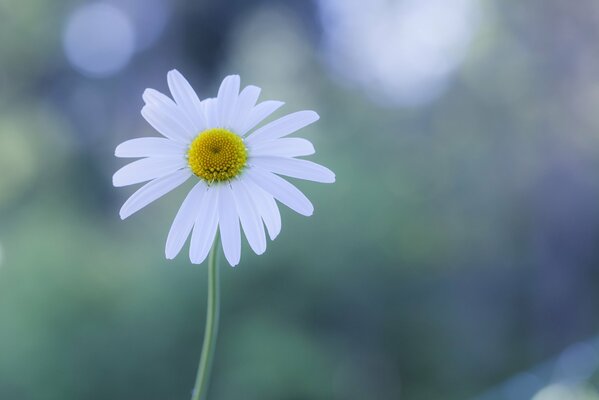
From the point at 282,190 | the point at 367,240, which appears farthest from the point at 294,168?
the point at 367,240

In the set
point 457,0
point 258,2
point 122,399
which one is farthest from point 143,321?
point 258,2

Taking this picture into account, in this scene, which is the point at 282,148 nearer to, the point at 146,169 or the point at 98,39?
the point at 146,169

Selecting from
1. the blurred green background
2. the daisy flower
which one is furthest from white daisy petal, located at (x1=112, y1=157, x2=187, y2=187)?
the blurred green background

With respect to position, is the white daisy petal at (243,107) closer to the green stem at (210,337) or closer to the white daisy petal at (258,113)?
the white daisy petal at (258,113)

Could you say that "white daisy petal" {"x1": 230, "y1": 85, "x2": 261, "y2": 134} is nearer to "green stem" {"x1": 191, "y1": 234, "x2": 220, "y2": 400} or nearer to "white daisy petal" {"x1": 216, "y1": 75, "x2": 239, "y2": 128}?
"white daisy petal" {"x1": 216, "y1": 75, "x2": 239, "y2": 128}

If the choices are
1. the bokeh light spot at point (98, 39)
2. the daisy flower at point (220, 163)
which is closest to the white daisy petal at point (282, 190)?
the daisy flower at point (220, 163)

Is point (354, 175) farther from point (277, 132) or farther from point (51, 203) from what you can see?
point (277, 132)

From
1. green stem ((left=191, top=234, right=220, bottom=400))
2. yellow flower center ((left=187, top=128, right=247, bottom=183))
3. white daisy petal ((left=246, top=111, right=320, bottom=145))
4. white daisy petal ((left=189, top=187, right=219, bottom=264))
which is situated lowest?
green stem ((left=191, top=234, right=220, bottom=400))
